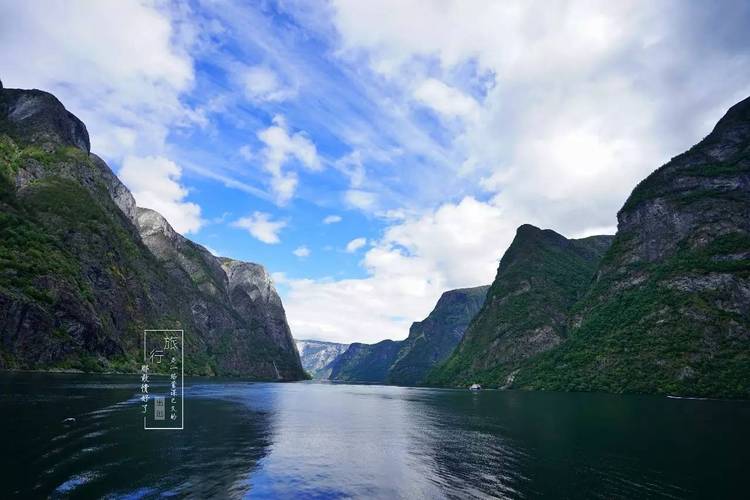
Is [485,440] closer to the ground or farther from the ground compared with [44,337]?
closer to the ground

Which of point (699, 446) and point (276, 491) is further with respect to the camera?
point (699, 446)

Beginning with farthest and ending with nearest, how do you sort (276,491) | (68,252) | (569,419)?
(68,252), (569,419), (276,491)

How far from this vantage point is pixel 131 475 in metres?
36.0

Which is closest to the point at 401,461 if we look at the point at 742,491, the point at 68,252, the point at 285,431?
the point at 285,431

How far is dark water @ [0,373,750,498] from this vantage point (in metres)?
35.3

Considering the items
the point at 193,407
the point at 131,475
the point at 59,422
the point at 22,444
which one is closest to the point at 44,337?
the point at 193,407

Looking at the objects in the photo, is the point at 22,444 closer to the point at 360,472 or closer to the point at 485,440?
the point at 360,472

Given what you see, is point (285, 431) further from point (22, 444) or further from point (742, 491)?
point (742, 491)

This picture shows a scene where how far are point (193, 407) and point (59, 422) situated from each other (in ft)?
124

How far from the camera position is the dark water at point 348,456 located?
116 feet

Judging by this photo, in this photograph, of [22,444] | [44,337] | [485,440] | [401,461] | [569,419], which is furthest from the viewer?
[44,337]

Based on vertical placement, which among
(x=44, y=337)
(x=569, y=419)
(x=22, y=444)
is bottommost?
(x=569, y=419)

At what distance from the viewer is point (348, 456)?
50562 mm

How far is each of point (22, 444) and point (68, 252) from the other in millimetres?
178881
